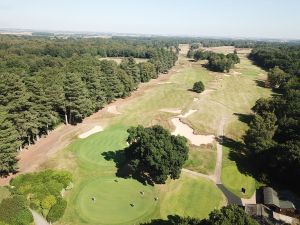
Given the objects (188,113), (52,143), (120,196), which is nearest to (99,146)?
(52,143)

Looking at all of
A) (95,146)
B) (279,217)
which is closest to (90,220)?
(95,146)

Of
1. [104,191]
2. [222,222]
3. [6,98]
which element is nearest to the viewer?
[222,222]

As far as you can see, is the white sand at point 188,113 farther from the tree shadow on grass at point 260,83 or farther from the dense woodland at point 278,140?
the tree shadow on grass at point 260,83

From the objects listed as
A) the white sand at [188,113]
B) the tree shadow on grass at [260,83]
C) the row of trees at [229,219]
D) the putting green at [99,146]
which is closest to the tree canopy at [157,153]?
the putting green at [99,146]

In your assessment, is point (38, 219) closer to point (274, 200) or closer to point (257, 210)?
point (257, 210)

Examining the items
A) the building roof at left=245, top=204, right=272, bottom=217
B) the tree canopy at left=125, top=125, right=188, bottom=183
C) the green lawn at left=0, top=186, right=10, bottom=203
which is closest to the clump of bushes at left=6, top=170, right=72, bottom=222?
the green lawn at left=0, top=186, right=10, bottom=203

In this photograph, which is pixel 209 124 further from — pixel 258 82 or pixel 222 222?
pixel 258 82
